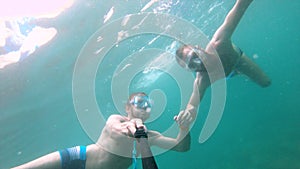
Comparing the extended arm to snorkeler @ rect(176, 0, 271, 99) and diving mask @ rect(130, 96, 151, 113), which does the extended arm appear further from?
snorkeler @ rect(176, 0, 271, 99)

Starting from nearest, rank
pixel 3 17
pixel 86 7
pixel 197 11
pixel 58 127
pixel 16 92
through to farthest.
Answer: pixel 3 17, pixel 86 7, pixel 16 92, pixel 197 11, pixel 58 127

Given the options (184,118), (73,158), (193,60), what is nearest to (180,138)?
(184,118)

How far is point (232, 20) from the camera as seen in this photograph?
6934mm

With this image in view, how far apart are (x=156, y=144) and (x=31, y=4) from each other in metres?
8.06

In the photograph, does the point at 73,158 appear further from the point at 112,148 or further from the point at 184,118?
the point at 184,118

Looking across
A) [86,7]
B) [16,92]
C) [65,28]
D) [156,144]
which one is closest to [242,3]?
[156,144]

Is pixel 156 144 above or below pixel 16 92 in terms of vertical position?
below

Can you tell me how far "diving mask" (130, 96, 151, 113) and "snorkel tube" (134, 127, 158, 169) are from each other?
234 cm

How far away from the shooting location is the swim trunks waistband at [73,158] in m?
5.49

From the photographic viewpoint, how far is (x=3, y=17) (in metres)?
9.96

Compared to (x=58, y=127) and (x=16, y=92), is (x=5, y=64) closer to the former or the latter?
(x=16, y=92)

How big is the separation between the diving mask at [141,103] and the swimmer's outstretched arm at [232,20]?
11.8 feet

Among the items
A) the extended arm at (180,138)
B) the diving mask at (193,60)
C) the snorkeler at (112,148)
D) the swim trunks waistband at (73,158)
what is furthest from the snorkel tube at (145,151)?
the diving mask at (193,60)

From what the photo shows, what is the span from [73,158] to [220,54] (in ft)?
18.4
